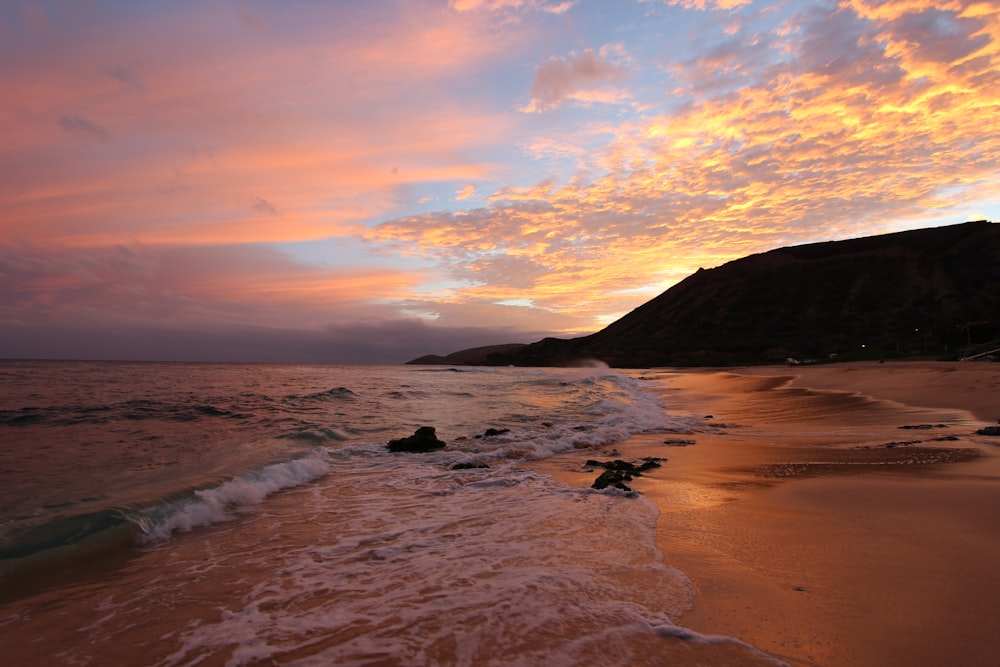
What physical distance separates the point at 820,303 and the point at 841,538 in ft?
358

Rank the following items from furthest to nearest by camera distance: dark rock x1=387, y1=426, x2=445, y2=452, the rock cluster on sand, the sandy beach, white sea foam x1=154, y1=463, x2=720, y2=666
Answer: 1. dark rock x1=387, y1=426, x2=445, y2=452
2. the rock cluster on sand
3. white sea foam x1=154, y1=463, x2=720, y2=666
4. the sandy beach

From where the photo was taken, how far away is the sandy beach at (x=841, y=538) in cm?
316

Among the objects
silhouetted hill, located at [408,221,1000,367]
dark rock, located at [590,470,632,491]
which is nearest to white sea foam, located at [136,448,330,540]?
dark rock, located at [590,470,632,491]

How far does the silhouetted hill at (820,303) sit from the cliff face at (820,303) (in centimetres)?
19

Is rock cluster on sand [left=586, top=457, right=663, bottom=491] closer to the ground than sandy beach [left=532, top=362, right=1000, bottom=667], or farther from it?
closer to the ground

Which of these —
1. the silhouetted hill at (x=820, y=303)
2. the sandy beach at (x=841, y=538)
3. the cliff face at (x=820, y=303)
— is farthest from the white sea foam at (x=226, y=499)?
the silhouetted hill at (x=820, y=303)

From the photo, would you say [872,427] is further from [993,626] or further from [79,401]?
[79,401]

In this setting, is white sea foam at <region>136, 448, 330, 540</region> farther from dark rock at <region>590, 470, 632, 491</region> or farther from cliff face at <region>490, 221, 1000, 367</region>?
cliff face at <region>490, 221, 1000, 367</region>

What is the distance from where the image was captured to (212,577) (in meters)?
5.04

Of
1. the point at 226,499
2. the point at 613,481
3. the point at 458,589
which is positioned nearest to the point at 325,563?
the point at 458,589

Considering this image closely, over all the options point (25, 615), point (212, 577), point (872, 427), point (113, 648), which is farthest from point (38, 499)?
point (872, 427)

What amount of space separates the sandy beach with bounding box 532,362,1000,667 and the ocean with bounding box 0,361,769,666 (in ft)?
1.33

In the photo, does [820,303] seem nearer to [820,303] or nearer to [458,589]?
[820,303]

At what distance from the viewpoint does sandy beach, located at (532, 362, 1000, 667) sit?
3.16m
